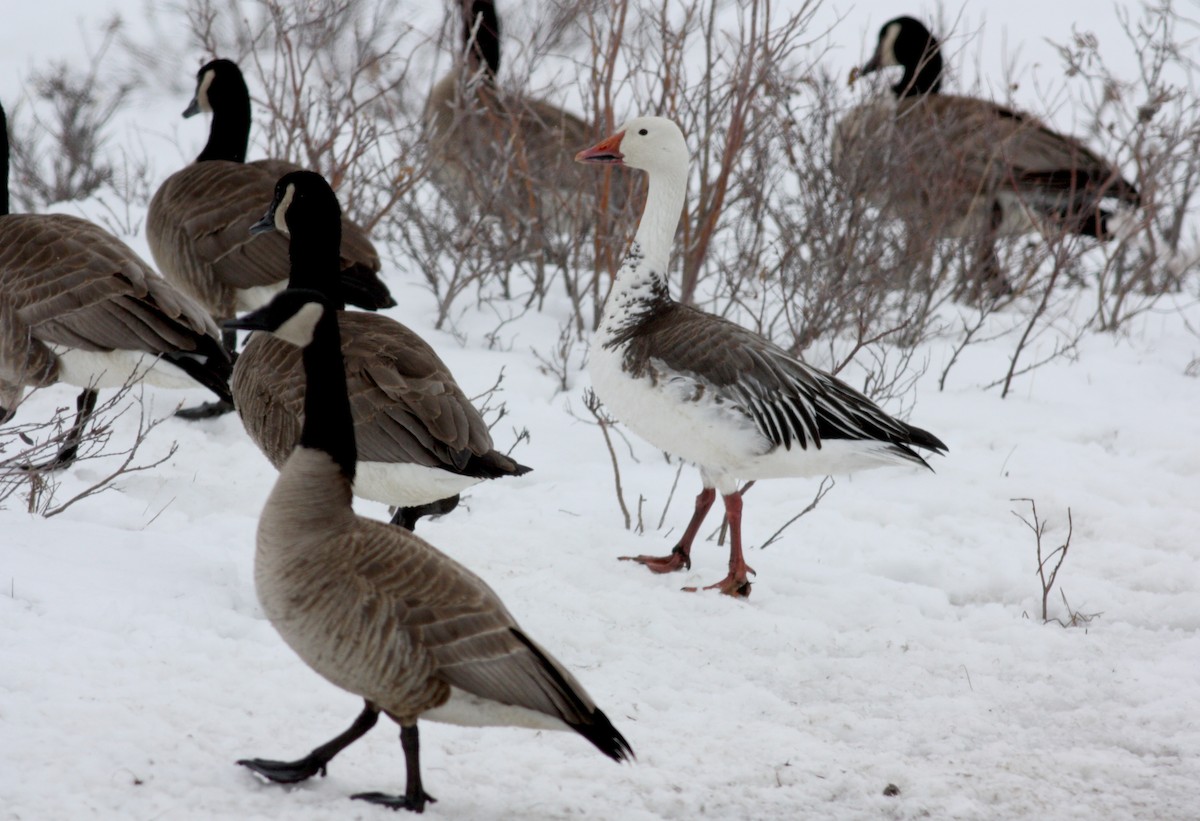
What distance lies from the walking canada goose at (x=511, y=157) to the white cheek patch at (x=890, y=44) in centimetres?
289

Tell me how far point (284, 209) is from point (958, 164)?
598 centimetres

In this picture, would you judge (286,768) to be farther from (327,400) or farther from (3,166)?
(3,166)

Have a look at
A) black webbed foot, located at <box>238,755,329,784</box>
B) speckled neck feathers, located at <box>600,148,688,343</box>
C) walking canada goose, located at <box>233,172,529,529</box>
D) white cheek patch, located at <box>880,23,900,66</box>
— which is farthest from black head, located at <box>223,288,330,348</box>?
white cheek patch, located at <box>880,23,900,66</box>

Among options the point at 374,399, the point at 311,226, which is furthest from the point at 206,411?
the point at 374,399

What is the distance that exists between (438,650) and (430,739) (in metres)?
0.88

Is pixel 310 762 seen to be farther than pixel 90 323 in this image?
No

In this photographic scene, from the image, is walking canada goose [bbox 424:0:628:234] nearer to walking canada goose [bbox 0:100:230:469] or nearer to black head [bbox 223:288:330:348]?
walking canada goose [bbox 0:100:230:469]

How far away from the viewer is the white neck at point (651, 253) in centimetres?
564

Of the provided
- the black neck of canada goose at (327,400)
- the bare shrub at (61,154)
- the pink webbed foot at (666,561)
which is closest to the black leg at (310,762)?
the black neck of canada goose at (327,400)

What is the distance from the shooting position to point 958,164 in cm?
954

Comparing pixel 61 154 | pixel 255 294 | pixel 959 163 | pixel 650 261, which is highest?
pixel 61 154

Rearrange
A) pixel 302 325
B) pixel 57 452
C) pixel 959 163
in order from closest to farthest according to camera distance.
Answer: pixel 302 325 < pixel 57 452 < pixel 959 163

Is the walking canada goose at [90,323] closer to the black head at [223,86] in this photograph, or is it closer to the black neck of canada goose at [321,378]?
the black head at [223,86]

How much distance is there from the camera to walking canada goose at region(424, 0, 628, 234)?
334 inches
